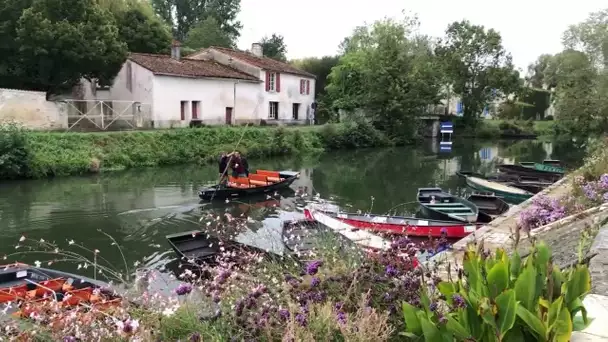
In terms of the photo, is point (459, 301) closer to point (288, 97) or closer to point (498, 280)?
point (498, 280)

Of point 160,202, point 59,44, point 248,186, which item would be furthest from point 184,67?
point 160,202

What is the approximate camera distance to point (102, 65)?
2880 centimetres

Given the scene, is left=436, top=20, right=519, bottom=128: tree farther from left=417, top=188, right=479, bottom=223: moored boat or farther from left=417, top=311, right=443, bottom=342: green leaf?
left=417, top=311, right=443, bottom=342: green leaf

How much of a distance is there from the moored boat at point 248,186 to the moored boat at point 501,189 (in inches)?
306

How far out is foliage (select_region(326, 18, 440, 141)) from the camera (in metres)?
Answer: 45.4

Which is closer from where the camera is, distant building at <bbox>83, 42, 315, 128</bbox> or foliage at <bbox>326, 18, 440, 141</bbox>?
distant building at <bbox>83, 42, 315, 128</bbox>

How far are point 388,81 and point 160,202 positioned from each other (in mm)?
31567

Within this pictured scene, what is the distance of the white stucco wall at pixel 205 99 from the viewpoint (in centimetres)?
3209

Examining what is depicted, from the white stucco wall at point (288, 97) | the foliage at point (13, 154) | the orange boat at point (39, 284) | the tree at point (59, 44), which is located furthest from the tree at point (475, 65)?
the orange boat at point (39, 284)

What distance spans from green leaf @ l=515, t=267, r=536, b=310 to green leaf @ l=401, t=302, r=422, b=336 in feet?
1.84

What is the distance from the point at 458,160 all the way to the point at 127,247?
28580 millimetres

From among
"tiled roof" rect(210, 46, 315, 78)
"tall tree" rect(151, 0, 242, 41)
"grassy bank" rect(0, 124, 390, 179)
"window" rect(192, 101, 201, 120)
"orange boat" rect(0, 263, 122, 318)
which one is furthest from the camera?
"tall tree" rect(151, 0, 242, 41)

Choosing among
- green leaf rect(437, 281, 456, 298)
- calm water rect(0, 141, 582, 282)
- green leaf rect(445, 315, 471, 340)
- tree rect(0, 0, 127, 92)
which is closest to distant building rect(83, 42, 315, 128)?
tree rect(0, 0, 127, 92)

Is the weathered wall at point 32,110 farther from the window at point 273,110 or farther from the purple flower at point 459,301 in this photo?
the purple flower at point 459,301
